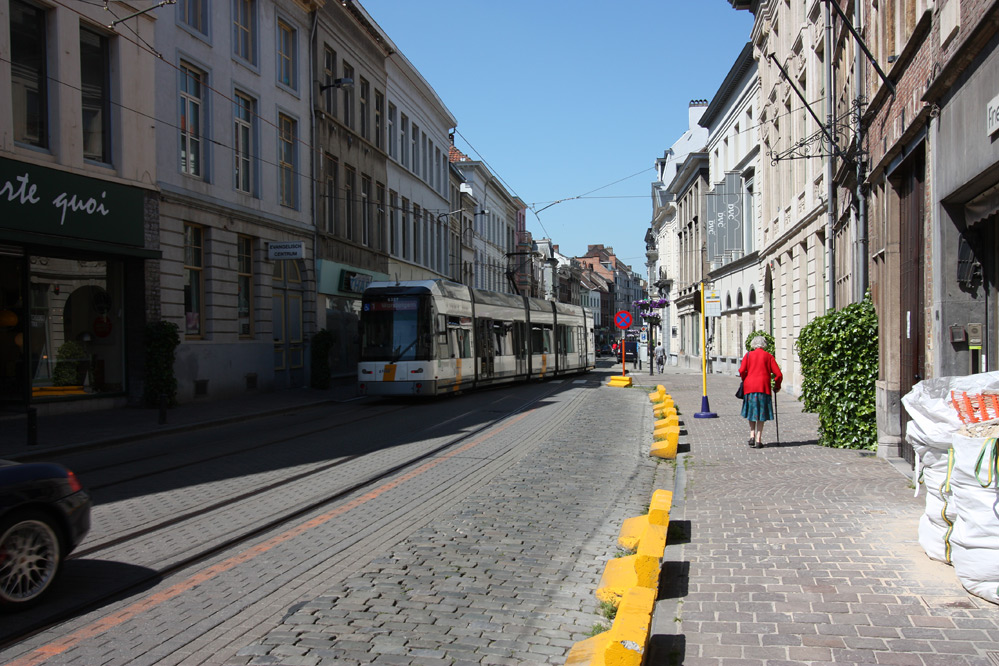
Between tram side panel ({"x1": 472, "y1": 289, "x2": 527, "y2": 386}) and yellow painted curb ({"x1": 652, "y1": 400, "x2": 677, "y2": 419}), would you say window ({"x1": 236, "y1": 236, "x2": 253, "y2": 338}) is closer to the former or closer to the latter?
tram side panel ({"x1": 472, "y1": 289, "x2": 527, "y2": 386})

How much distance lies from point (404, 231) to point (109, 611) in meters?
34.5

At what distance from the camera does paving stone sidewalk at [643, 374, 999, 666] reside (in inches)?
171

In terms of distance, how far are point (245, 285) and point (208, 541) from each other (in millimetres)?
17697

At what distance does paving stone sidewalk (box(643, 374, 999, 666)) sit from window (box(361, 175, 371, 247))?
24.8 metres

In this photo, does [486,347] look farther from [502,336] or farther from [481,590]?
[481,590]

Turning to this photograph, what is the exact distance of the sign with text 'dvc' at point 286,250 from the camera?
77.1 ft

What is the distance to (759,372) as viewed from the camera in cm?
1212

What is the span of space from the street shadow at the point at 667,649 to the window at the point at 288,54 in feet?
80.4

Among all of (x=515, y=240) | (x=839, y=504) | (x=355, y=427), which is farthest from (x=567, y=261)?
(x=839, y=504)

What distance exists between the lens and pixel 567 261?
→ 384 ft

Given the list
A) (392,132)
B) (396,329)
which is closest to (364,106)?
(392,132)

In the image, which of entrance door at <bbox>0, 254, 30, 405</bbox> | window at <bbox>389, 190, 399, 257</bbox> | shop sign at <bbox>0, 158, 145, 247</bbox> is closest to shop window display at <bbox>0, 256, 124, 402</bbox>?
entrance door at <bbox>0, 254, 30, 405</bbox>

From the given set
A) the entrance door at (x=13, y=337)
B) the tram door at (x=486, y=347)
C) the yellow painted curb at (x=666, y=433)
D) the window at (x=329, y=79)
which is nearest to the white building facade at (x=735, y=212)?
the tram door at (x=486, y=347)

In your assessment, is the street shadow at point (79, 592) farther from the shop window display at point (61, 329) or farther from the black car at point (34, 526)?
the shop window display at point (61, 329)
